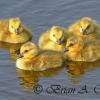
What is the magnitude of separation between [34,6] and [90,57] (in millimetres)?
2081

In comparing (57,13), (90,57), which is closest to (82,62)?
(90,57)

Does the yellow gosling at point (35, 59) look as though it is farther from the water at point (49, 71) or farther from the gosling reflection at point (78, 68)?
the gosling reflection at point (78, 68)

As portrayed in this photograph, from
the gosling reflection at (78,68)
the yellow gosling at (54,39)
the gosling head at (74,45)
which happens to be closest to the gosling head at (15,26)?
the yellow gosling at (54,39)

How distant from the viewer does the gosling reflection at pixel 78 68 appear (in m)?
9.09

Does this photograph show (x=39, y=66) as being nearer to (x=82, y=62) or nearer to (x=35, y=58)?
(x=35, y=58)

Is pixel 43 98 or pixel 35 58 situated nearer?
pixel 43 98

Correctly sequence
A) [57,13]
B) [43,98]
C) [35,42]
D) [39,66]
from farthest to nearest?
1. [57,13]
2. [35,42]
3. [39,66]
4. [43,98]

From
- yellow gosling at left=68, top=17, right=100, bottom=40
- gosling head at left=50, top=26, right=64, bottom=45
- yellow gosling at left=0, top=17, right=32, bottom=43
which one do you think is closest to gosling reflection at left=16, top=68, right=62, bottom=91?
gosling head at left=50, top=26, right=64, bottom=45

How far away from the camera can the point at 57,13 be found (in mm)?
10797

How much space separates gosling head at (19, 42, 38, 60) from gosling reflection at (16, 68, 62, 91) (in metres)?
0.23

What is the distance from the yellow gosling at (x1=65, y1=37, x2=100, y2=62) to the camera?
9336mm

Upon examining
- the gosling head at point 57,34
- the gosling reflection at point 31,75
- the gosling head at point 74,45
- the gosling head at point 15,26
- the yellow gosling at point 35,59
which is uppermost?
the gosling head at point 15,26

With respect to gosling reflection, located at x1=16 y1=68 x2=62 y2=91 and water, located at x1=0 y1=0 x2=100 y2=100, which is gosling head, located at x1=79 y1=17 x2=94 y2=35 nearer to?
water, located at x1=0 y1=0 x2=100 y2=100

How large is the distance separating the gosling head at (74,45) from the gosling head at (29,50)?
1.64ft
